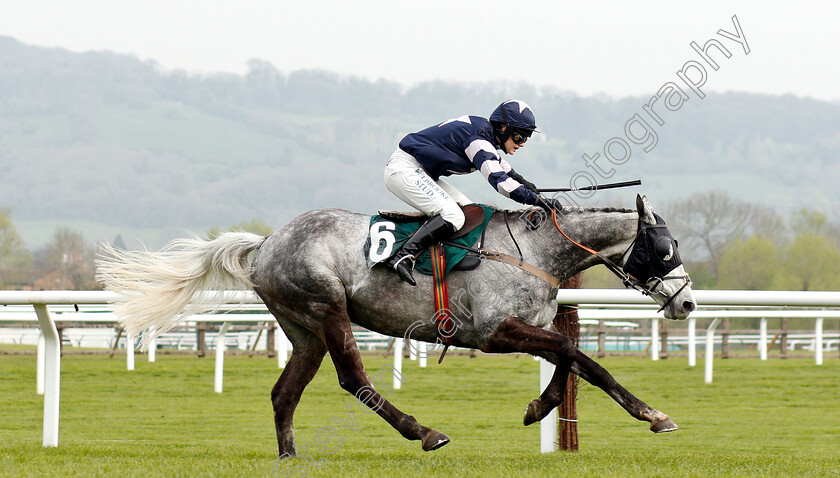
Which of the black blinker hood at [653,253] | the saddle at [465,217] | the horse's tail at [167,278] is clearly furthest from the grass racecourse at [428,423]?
the saddle at [465,217]

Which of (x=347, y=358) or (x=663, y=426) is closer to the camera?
(x=663, y=426)

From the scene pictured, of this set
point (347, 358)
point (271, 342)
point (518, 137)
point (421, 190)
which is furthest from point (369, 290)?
point (271, 342)

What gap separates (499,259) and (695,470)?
4.46 feet

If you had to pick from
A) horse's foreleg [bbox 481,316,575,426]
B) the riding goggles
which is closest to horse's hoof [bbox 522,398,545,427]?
horse's foreleg [bbox 481,316,575,426]

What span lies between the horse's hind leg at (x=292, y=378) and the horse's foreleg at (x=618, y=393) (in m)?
1.51

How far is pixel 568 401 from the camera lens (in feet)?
18.1

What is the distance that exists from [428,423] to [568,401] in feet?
11.0

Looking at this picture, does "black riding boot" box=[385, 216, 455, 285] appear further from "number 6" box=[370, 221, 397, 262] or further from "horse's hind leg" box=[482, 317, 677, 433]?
"horse's hind leg" box=[482, 317, 677, 433]

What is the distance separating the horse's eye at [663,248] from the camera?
16.0ft

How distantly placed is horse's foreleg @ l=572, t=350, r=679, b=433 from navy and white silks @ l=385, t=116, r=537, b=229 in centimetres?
85

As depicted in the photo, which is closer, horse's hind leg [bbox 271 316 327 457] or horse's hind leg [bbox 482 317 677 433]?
horse's hind leg [bbox 482 317 677 433]

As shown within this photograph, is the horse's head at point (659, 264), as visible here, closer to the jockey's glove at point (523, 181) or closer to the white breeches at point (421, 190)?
the jockey's glove at point (523, 181)

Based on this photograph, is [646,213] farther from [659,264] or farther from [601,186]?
[601,186]

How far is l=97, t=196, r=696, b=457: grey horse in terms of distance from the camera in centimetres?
488
